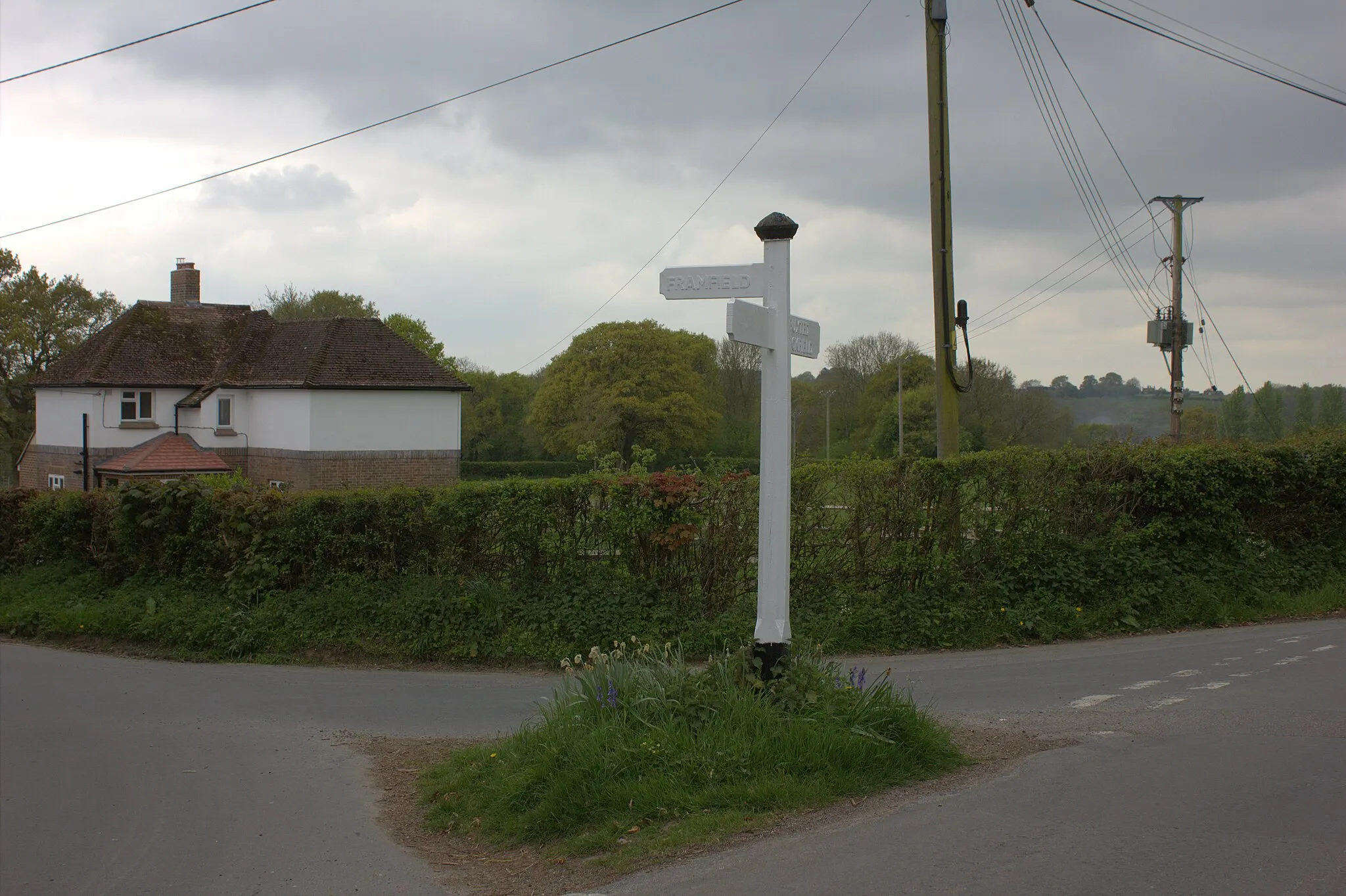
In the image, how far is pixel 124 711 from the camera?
10008 mm

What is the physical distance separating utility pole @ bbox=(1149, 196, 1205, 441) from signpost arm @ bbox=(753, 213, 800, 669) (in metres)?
29.8

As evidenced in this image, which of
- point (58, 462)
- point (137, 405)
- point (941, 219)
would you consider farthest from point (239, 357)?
point (941, 219)

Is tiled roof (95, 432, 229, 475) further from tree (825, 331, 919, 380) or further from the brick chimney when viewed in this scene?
tree (825, 331, 919, 380)

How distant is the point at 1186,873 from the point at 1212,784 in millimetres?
1444

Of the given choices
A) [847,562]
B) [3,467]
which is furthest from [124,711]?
[3,467]

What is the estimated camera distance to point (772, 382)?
6.25 meters

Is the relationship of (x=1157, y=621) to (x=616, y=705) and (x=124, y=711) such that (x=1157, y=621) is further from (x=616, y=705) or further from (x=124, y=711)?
(x=124, y=711)

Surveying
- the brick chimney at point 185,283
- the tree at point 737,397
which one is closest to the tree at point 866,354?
the tree at point 737,397

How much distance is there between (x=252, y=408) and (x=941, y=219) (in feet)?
120

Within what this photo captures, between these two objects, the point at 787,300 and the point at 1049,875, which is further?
the point at 787,300

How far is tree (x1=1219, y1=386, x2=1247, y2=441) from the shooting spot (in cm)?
4490

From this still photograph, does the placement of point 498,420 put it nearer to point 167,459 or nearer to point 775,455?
point 167,459

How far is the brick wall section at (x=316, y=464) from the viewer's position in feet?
130

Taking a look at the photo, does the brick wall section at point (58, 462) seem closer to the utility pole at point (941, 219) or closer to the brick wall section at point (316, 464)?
the brick wall section at point (316, 464)
